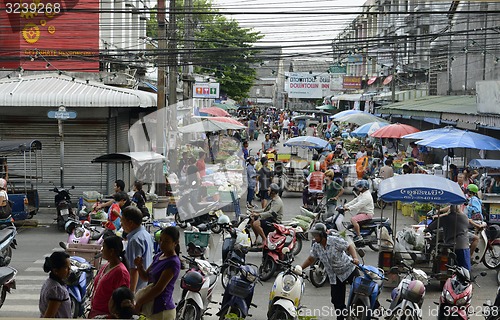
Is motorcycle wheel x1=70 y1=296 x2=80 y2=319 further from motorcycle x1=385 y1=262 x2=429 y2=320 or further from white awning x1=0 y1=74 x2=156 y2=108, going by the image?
white awning x1=0 y1=74 x2=156 y2=108

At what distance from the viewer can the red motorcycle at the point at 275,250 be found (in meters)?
12.4

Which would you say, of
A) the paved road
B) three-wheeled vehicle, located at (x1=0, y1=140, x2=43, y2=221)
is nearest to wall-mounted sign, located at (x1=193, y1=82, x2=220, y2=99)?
three-wheeled vehicle, located at (x1=0, y1=140, x2=43, y2=221)

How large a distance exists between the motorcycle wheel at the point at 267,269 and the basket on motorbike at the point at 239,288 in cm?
347

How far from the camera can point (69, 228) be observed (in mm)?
12227

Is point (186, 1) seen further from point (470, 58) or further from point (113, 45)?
point (470, 58)

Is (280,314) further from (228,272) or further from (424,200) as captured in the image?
(424,200)

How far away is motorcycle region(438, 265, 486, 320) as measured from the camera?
877 cm

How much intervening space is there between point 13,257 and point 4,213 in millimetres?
Answer: 2126

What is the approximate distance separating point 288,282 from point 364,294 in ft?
3.16

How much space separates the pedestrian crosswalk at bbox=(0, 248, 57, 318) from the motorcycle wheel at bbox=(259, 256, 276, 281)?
376 centimetres

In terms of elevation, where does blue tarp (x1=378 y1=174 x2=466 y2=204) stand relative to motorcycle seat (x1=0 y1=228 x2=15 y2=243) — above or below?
above

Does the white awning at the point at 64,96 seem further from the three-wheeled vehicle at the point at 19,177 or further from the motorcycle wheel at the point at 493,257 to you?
the motorcycle wheel at the point at 493,257

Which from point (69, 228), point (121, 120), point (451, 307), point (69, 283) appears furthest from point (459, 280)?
point (121, 120)

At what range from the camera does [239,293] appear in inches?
353
